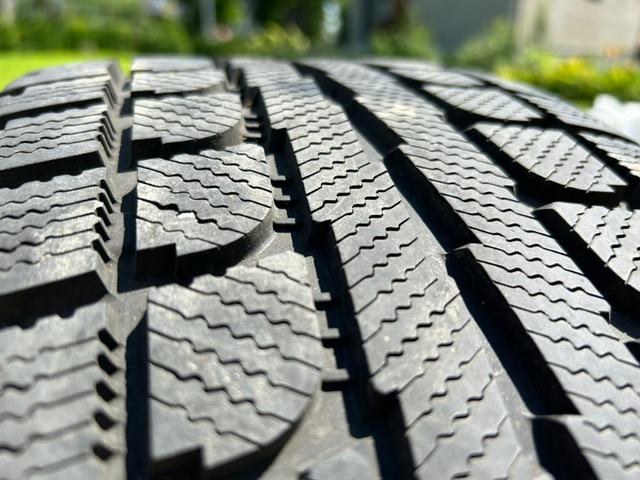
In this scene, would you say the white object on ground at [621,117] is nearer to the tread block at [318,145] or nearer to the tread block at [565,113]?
the tread block at [565,113]

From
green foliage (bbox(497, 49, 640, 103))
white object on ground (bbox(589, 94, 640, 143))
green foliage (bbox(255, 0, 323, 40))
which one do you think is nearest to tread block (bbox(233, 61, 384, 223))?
white object on ground (bbox(589, 94, 640, 143))

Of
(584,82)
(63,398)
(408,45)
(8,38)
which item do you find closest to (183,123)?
(63,398)

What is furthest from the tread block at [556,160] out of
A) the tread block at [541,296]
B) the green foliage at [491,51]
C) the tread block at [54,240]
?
the green foliage at [491,51]

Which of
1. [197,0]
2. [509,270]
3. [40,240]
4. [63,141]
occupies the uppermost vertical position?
[197,0]

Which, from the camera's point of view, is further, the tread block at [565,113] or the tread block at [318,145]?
the tread block at [565,113]

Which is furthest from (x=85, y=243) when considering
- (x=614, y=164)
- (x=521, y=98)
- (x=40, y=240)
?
(x=521, y=98)

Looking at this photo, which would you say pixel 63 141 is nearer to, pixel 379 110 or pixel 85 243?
pixel 85 243
